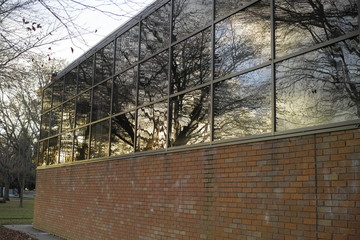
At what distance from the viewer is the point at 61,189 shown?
49.3ft

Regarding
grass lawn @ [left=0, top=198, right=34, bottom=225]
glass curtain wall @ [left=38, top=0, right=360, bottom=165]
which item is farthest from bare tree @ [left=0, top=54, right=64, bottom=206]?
glass curtain wall @ [left=38, top=0, right=360, bottom=165]

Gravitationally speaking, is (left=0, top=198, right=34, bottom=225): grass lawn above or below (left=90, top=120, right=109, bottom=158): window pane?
below

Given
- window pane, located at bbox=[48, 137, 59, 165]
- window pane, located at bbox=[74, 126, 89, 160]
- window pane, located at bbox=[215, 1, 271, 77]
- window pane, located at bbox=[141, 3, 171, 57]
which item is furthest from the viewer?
window pane, located at bbox=[48, 137, 59, 165]

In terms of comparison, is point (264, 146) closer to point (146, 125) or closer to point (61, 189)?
point (146, 125)

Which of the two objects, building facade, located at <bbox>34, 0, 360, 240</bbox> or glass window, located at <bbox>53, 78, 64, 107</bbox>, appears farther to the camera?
glass window, located at <bbox>53, 78, 64, 107</bbox>

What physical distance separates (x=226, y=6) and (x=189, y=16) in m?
1.28

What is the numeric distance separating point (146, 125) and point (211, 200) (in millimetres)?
3232

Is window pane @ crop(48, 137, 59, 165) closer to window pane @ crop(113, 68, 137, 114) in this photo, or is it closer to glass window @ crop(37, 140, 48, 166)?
glass window @ crop(37, 140, 48, 166)

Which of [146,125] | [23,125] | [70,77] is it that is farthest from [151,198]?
[23,125]

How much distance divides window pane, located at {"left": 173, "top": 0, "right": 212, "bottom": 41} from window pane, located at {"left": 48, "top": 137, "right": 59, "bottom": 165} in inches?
342

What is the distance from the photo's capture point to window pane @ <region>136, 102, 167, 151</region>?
9383 millimetres

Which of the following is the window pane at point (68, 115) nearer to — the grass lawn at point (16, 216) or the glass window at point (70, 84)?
the glass window at point (70, 84)

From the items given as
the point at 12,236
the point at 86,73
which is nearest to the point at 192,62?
the point at 86,73

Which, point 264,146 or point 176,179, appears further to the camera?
point 176,179
